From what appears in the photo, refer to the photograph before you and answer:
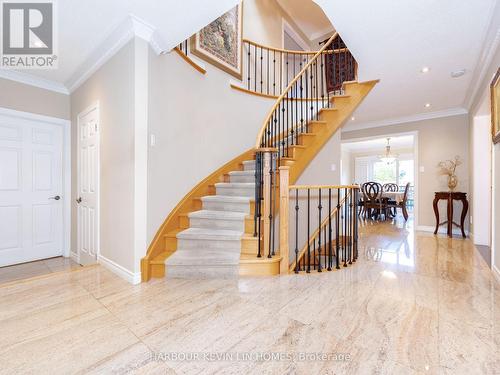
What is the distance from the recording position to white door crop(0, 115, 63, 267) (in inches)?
118

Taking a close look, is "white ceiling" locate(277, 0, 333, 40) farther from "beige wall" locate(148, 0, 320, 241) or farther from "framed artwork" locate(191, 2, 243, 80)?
"framed artwork" locate(191, 2, 243, 80)

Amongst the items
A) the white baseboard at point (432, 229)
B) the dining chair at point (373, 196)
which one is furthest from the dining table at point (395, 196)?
the white baseboard at point (432, 229)

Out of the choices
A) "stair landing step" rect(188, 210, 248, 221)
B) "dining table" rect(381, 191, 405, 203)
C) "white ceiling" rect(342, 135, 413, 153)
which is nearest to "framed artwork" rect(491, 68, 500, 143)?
"stair landing step" rect(188, 210, 248, 221)

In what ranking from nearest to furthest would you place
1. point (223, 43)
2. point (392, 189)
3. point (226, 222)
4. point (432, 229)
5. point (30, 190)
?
point (226, 222), point (30, 190), point (223, 43), point (432, 229), point (392, 189)

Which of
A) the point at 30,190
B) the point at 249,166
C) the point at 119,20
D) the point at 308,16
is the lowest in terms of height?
the point at 30,190

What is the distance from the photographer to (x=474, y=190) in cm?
388

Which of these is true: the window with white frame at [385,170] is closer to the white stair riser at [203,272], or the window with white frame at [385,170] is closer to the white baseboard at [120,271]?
the white stair riser at [203,272]

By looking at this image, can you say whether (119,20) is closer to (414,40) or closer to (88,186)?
(88,186)

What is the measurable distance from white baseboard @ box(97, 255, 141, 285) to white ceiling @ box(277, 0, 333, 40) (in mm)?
6610

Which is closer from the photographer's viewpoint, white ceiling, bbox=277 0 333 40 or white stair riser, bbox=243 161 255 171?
white stair riser, bbox=243 161 255 171

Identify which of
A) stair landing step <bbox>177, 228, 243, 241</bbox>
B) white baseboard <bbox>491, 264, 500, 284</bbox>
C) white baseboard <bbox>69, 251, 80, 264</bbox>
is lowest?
white baseboard <bbox>69, 251, 80, 264</bbox>

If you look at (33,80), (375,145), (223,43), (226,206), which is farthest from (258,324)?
(375,145)

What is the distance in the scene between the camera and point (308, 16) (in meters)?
6.37

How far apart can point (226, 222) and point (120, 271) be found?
1.17m
